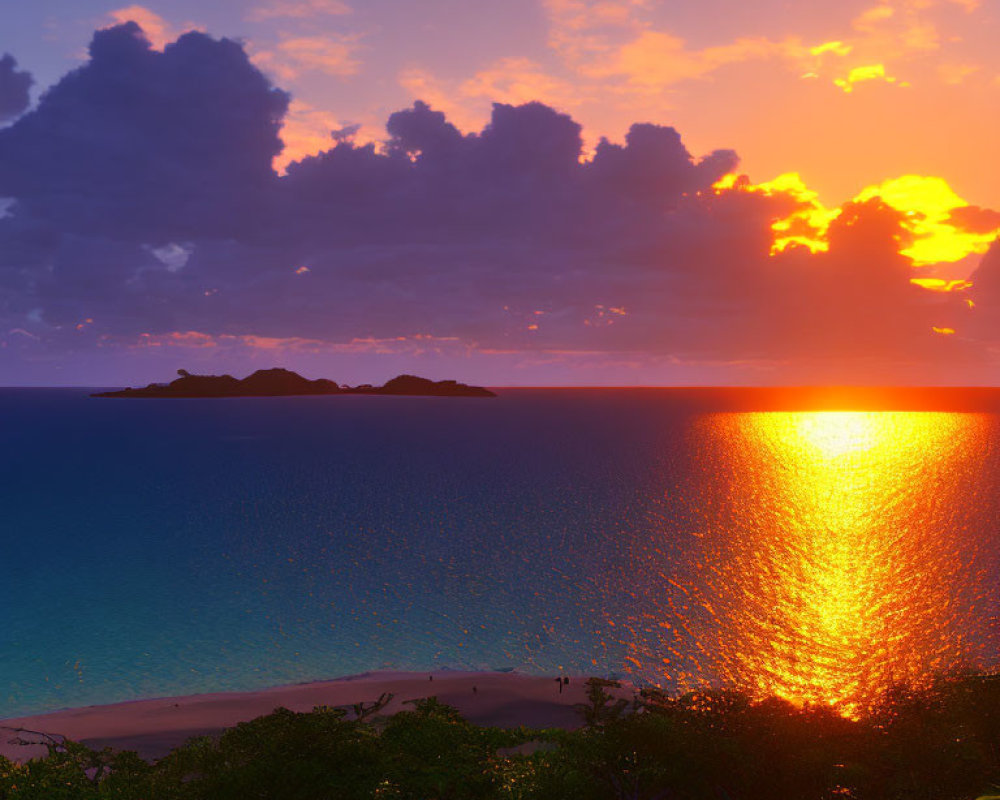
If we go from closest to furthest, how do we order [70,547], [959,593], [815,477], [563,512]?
[959,593]
[70,547]
[563,512]
[815,477]

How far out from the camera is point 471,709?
42562 millimetres

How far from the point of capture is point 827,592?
217 feet

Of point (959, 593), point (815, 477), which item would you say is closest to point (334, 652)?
point (959, 593)

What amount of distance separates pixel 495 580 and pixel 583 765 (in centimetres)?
4888

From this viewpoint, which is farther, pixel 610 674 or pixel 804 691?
pixel 610 674

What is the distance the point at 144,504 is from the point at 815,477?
421ft

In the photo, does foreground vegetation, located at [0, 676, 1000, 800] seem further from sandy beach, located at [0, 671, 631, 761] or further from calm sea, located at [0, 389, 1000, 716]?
calm sea, located at [0, 389, 1000, 716]

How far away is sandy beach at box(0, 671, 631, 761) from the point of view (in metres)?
39.2

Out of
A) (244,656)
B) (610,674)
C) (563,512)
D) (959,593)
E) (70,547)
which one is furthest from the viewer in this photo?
(563,512)

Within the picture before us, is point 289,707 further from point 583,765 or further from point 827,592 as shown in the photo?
point 827,592

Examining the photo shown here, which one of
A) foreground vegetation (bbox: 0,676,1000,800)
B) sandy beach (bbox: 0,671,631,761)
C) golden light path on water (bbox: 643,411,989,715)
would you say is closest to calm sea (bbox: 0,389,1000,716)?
golden light path on water (bbox: 643,411,989,715)

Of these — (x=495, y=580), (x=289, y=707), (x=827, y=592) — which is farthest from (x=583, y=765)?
(x=827, y=592)

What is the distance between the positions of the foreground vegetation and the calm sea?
77.5ft

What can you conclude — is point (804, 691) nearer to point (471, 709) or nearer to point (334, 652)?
point (471, 709)
